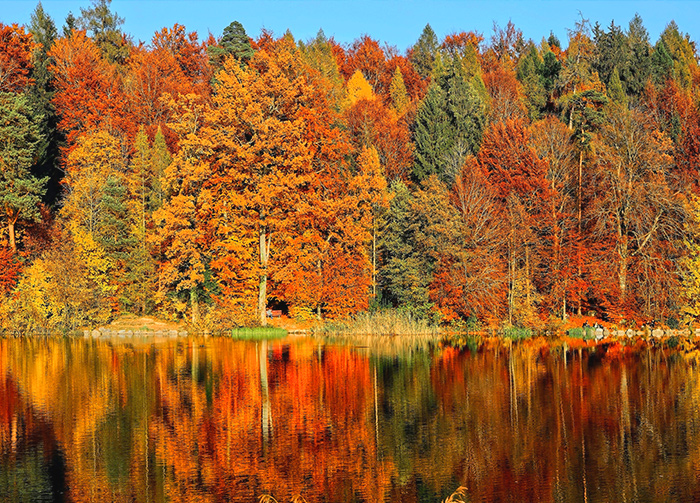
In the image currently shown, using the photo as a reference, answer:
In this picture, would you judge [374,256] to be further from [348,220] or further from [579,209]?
[579,209]

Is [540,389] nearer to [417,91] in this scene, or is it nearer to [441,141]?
[441,141]

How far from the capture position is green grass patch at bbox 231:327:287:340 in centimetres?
4859

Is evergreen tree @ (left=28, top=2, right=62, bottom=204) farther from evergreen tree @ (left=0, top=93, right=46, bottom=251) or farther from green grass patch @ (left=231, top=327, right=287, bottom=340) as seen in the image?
green grass patch @ (left=231, top=327, right=287, bottom=340)

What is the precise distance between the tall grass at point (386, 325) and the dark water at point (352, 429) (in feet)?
38.2

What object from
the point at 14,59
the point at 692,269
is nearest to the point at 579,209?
the point at 692,269

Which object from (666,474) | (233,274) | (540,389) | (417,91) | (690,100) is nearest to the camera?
(666,474)

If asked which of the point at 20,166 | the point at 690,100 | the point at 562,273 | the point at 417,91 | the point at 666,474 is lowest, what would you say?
the point at 666,474

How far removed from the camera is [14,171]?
56375 millimetres

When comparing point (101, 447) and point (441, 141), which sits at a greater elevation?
point (441, 141)

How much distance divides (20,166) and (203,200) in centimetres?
1554

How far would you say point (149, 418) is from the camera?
75.9ft

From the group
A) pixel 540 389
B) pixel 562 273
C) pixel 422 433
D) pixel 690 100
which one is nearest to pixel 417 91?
pixel 690 100

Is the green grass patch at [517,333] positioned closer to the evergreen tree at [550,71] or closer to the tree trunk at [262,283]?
the tree trunk at [262,283]

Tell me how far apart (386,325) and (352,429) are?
26587 mm
